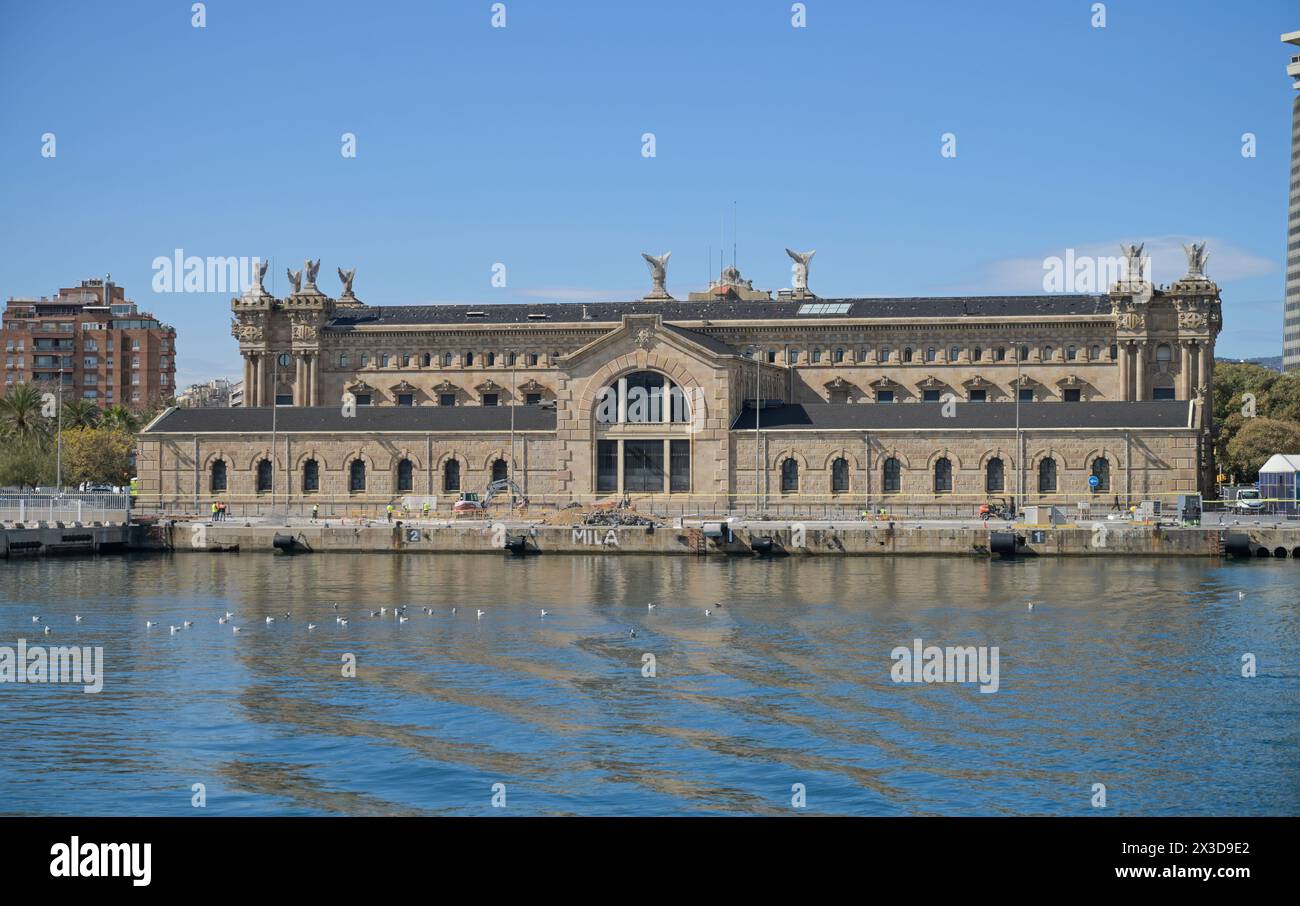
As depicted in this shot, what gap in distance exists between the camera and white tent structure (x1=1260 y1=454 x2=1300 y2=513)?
85188 mm

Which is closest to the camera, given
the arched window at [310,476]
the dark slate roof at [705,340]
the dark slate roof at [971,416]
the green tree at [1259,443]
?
the dark slate roof at [971,416]

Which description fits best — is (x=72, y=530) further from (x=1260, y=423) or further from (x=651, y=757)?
(x=1260, y=423)

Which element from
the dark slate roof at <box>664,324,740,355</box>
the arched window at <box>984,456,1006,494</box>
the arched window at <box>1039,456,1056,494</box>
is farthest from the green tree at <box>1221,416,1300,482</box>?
the dark slate roof at <box>664,324,740,355</box>

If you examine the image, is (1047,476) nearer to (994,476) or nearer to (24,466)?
(994,476)

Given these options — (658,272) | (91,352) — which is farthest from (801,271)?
(91,352)

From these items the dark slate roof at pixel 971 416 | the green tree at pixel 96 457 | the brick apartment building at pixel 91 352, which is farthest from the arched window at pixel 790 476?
the brick apartment building at pixel 91 352

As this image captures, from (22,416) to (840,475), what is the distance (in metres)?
62.7

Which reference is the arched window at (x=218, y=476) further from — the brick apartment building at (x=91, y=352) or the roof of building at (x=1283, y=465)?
the brick apartment building at (x=91, y=352)

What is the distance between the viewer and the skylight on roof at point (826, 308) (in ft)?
357

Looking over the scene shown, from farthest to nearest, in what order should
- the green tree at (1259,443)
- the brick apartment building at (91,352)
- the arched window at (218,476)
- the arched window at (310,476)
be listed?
the brick apartment building at (91,352)
the green tree at (1259,443)
the arched window at (218,476)
the arched window at (310,476)

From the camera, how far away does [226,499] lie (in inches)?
3718

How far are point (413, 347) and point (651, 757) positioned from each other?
85.8 metres

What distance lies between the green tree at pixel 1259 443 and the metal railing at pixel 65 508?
74.6m

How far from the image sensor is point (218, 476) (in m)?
95.4
